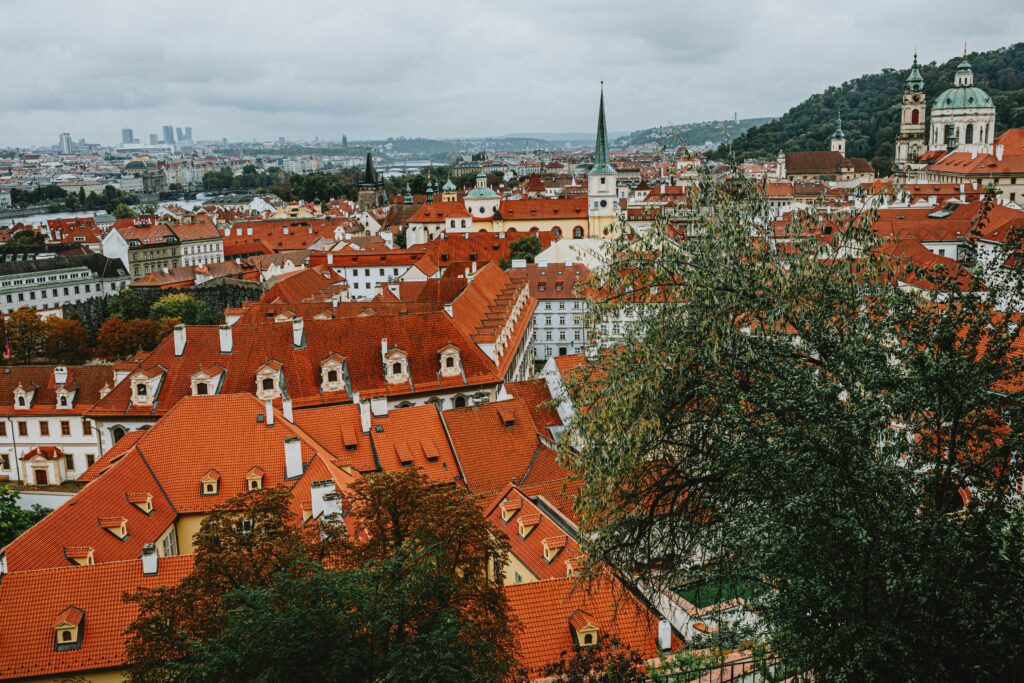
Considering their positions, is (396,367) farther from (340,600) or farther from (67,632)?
(340,600)

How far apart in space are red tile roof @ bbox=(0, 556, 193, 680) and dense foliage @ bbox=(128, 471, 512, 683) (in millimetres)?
3598

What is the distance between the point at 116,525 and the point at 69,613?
498 centimetres

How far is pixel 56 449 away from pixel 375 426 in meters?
21.3

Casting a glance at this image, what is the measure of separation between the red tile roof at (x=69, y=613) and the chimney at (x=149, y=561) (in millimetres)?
92

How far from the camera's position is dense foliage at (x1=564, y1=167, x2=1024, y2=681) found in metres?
10.1

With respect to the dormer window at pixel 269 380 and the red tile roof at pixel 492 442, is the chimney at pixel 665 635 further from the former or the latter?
the dormer window at pixel 269 380

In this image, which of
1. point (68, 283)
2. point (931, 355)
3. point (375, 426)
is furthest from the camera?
point (68, 283)

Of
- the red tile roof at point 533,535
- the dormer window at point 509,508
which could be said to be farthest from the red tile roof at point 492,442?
the dormer window at point 509,508

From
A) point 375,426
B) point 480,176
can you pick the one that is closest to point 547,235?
point 480,176

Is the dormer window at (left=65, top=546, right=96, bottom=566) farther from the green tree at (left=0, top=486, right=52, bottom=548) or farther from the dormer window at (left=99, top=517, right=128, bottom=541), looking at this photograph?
the green tree at (left=0, top=486, right=52, bottom=548)

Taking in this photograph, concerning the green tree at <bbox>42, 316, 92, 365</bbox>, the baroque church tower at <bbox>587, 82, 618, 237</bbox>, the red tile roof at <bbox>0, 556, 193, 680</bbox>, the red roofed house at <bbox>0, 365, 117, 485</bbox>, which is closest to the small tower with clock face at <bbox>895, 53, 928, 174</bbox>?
the baroque church tower at <bbox>587, 82, 618, 237</bbox>

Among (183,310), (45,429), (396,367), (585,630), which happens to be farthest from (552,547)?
(183,310)

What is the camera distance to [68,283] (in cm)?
9019

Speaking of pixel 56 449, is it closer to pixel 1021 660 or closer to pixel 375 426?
pixel 375 426
